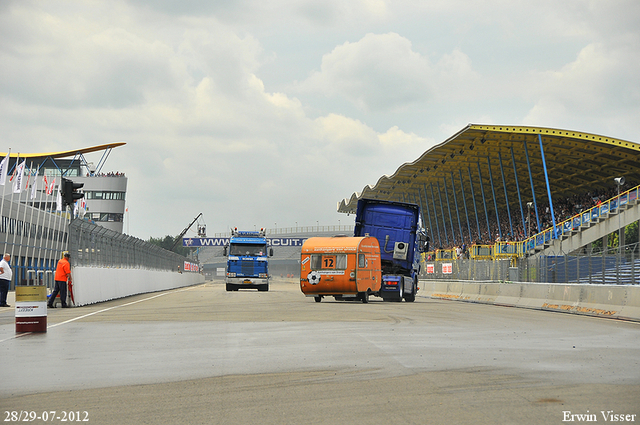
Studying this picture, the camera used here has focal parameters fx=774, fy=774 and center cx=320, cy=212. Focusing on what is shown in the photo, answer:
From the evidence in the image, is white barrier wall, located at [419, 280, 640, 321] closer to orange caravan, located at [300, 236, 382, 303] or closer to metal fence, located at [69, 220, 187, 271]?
orange caravan, located at [300, 236, 382, 303]

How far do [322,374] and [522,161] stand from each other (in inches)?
2369

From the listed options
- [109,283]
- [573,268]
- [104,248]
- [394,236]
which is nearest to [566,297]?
[573,268]

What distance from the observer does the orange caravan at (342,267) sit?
2877cm

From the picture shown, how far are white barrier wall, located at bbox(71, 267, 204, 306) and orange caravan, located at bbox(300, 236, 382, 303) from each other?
7552 millimetres

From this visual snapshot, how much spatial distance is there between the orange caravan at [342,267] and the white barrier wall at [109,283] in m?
7.55

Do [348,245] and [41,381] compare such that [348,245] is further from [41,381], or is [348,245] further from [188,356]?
[41,381]

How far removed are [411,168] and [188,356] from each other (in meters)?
65.5

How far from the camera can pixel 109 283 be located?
101ft

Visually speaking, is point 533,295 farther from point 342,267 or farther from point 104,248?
point 104,248

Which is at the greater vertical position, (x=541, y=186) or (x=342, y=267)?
(x=541, y=186)

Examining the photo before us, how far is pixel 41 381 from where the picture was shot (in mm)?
8438

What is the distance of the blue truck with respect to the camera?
4869 cm

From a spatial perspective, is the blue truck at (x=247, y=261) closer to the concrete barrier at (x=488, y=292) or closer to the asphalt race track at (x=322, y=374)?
the concrete barrier at (x=488, y=292)

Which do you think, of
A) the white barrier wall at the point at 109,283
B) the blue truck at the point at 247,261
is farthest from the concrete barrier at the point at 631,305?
the blue truck at the point at 247,261
